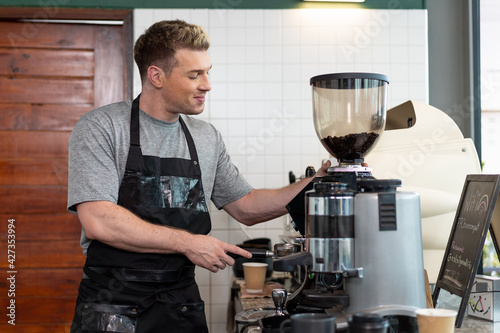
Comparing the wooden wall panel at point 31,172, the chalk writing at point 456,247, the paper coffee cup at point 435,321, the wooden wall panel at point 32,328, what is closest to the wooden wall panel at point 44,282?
the wooden wall panel at point 32,328

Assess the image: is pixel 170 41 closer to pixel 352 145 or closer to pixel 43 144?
pixel 352 145

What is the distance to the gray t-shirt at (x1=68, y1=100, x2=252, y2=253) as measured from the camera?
6.01ft

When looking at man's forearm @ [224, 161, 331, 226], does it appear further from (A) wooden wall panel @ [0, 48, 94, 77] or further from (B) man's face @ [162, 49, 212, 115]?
(A) wooden wall panel @ [0, 48, 94, 77]

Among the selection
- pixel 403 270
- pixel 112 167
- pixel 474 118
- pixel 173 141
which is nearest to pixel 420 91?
pixel 474 118

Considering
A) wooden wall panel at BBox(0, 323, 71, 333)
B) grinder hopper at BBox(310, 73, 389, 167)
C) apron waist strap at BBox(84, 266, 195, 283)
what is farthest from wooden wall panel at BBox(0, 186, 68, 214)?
grinder hopper at BBox(310, 73, 389, 167)

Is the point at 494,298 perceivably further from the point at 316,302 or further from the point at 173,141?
the point at 173,141

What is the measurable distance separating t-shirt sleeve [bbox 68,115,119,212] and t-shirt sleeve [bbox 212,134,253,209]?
0.43m

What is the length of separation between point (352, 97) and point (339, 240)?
0.45 meters

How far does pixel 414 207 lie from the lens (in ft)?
4.12

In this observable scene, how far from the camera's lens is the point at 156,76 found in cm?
206

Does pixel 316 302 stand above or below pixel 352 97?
below

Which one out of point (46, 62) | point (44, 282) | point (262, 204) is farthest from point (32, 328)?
point (262, 204)

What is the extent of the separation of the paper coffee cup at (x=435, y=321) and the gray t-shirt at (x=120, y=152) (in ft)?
3.43

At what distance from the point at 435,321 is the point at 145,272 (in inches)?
40.2
